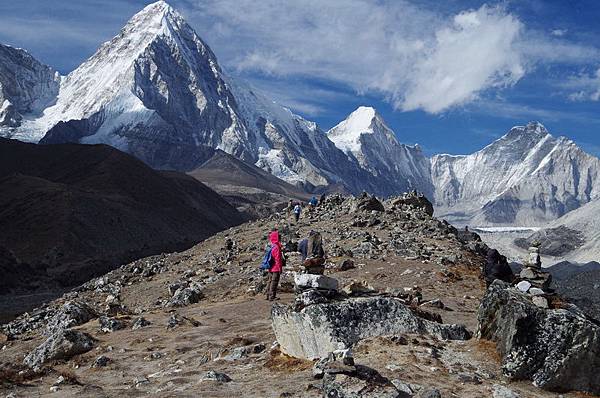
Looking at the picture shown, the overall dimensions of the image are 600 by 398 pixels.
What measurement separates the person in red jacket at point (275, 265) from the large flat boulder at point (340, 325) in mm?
6446

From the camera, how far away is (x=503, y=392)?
10.9m

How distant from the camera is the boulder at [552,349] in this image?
11.6 m

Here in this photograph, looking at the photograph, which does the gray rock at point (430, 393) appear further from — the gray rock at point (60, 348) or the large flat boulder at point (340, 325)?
the gray rock at point (60, 348)

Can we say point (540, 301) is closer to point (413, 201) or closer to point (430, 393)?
point (430, 393)

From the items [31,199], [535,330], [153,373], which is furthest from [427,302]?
[31,199]

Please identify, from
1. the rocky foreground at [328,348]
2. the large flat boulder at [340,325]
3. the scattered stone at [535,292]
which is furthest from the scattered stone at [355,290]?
the scattered stone at [535,292]

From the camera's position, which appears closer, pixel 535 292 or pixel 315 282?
pixel 535 292

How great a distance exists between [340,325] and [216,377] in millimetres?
2633

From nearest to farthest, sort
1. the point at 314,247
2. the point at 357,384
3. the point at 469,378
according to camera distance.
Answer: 1. the point at 357,384
2. the point at 469,378
3. the point at 314,247

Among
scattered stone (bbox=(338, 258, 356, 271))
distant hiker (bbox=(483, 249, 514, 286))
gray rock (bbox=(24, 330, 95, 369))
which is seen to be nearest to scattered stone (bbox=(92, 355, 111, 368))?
gray rock (bbox=(24, 330, 95, 369))

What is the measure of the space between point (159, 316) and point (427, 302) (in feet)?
28.2

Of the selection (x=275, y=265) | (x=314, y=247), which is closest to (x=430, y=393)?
(x=275, y=265)

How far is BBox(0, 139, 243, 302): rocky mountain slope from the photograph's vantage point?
274 ft

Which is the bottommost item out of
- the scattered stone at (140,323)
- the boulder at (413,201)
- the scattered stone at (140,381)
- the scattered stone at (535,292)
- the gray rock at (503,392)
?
the scattered stone at (140,381)
